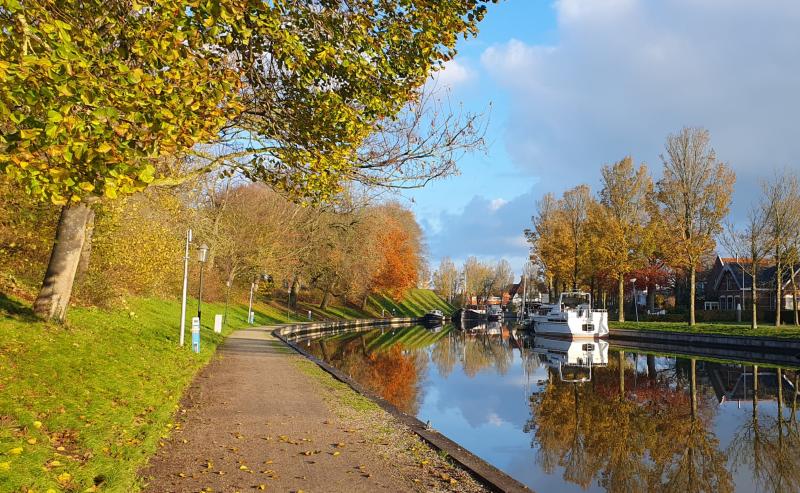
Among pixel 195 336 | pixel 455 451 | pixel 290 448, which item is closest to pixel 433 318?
pixel 195 336

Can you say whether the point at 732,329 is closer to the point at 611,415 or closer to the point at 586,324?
the point at 586,324

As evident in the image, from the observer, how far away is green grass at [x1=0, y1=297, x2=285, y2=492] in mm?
6305

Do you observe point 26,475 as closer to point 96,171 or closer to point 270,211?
point 96,171

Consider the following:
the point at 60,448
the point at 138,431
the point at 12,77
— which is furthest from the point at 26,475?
the point at 12,77

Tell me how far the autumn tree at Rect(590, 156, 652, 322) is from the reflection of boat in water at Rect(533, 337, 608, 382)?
22.5ft

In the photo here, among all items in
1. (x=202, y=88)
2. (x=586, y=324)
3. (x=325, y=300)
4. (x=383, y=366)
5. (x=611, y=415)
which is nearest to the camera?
(x=202, y=88)

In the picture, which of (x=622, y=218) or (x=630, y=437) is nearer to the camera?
(x=630, y=437)

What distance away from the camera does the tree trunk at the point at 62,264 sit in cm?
1393

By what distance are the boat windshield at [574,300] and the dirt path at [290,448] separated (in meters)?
38.7

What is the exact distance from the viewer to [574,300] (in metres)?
50.9

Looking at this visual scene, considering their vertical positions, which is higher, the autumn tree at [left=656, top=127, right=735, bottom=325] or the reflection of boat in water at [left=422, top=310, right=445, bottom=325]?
the autumn tree at [left=656, top=127, right=735, bottom=325]

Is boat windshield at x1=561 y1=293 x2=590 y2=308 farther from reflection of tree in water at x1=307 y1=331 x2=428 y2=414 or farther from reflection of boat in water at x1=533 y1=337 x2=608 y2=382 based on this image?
reflection of tree in water at x1=307 y1=331 x2=428 y2=414

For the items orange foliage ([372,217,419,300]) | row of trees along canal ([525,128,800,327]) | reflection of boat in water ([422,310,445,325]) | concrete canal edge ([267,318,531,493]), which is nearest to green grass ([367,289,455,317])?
reflection of boat in water ([422,310,445,325])

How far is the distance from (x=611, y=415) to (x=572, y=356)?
716 inches
